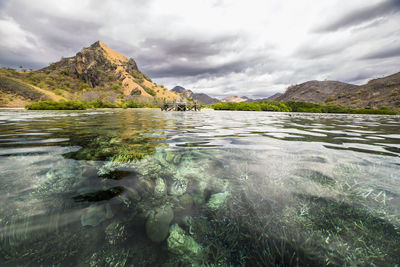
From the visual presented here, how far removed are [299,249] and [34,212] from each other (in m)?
2.63

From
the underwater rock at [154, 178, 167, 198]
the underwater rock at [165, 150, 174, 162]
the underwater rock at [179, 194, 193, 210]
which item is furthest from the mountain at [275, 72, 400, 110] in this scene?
the underwater rock at [154, 178, 167, 198]

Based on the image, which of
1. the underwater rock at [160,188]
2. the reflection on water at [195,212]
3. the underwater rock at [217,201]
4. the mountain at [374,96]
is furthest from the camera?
the mountain at [374,96]

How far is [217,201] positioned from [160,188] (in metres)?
0.83

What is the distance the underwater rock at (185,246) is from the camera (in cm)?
135

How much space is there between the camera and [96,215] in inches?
63.6

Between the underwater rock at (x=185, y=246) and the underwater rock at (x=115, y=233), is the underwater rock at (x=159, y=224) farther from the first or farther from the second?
the underwater rock at (x=115, y=233)

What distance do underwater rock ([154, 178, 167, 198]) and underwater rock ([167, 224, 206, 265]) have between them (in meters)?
0.56

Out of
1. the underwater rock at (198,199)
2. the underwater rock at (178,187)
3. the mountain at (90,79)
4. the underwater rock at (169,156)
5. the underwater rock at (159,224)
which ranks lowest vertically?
the underwater rock at (159,224)

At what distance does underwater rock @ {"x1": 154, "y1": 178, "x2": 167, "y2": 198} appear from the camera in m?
2.06

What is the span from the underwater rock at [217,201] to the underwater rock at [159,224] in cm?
49

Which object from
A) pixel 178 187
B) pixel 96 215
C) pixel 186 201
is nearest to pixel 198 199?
pixel 186 201

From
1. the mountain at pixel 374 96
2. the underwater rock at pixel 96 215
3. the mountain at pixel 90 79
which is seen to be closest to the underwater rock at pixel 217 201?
the underwater rock at pixel 96 215

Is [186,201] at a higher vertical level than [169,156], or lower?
lower

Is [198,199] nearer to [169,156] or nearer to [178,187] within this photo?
[178,187]
